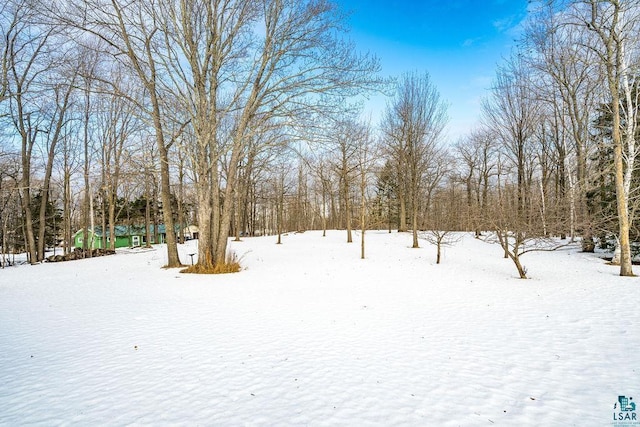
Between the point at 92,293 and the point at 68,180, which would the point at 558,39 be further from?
the point at 68,180

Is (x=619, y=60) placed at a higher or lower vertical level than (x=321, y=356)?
higher

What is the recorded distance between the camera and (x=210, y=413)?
2480mm

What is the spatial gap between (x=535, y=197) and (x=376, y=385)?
9.14m

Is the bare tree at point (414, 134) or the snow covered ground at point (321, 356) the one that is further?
the bare tree at point (414, 134)

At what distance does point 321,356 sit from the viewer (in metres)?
3.70

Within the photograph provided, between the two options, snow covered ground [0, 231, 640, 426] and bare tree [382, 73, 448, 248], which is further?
bare tree [382, 73, 448, 248]

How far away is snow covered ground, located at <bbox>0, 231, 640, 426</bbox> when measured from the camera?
2.51m

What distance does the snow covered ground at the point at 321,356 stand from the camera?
8.25 ft

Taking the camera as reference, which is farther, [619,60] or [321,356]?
[619,60]

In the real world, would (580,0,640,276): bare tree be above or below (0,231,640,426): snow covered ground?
above

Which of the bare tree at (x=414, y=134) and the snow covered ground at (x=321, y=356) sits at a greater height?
the bare tree at (x=414, y=134)

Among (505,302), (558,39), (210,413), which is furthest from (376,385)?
(558,39)

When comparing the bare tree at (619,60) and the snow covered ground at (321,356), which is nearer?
the snow covered ground at (321,356)

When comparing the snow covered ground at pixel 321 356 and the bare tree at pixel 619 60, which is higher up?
the bare tree at pixel 619 60
